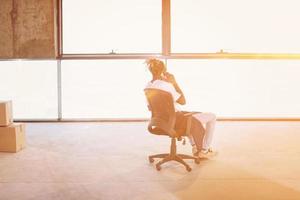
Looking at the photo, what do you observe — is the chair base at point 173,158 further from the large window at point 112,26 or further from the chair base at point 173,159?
the large window at point 112,26

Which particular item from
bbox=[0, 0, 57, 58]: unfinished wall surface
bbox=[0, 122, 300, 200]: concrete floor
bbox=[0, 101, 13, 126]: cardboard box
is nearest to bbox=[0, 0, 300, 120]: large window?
bbox=[0, 0, 57, 58]: unfinished wall surface

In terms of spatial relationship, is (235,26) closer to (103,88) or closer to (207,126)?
(103,88)

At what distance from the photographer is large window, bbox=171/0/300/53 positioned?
8164 millimetres

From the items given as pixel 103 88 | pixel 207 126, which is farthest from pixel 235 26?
Result: pixel 207 126

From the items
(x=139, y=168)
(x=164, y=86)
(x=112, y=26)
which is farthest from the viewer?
(x=112, y=26)

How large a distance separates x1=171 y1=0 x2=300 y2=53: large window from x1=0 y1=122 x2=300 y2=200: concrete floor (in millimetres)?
1708

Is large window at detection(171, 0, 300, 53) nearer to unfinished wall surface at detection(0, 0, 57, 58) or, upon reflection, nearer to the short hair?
unfinished wall surface at detection(0, 0, 57, 58)

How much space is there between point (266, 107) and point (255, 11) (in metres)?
1.75

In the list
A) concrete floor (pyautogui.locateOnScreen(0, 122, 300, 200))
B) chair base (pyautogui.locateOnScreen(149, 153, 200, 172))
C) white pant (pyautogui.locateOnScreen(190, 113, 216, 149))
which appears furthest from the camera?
white pant (pyautogui.locateOnScreen(190, 113, 216, 149))

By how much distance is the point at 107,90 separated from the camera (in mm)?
8391

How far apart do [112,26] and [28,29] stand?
1481 mm

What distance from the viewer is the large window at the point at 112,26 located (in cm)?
823

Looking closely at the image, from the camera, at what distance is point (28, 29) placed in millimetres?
8141

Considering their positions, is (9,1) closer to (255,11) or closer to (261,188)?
(255,11)
